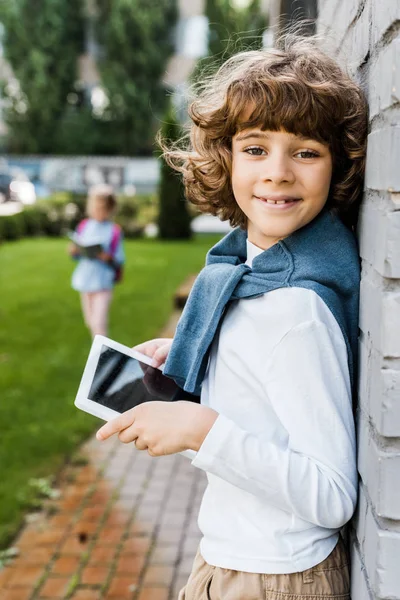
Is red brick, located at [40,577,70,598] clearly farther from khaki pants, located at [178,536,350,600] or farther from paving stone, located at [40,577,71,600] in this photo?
khaki pants, located at [178,536,350,600]

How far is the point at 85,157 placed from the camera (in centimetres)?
3891

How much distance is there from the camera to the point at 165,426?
57.5 inches

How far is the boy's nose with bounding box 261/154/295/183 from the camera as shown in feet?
4.81

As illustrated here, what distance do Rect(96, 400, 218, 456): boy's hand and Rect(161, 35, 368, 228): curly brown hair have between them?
0.50 meters

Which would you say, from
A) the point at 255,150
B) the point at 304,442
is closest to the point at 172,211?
the point at 255,150

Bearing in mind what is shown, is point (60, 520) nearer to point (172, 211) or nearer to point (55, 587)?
point (55, 587)

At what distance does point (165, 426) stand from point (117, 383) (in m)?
0.27

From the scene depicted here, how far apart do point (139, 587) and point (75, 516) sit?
841 mm

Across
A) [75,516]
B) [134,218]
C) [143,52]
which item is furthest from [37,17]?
[75,516]

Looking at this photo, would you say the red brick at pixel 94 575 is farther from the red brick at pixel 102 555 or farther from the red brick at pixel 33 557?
the red brick at pixel 33 557

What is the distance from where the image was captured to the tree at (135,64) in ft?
122

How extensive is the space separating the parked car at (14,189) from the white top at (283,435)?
2559 cm

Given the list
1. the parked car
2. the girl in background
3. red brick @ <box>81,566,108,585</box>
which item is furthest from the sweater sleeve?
the parked car

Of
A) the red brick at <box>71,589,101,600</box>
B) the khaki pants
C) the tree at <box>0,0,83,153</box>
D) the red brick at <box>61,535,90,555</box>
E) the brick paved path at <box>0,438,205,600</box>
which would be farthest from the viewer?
the tree at <box>0,0,83,153</box>
